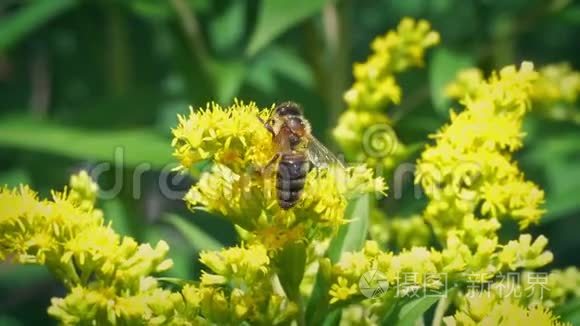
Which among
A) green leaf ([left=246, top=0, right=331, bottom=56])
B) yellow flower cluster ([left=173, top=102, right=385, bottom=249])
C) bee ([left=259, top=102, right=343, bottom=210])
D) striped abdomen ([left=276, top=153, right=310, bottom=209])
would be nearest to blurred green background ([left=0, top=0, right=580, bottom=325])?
green leaf ([left=246, top=0, right=331, bottom=56])

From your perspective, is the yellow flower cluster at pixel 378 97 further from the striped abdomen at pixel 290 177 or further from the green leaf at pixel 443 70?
the green leaf at pixel 443 70

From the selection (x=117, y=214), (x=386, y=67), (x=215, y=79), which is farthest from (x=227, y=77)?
(x=386, y=67)

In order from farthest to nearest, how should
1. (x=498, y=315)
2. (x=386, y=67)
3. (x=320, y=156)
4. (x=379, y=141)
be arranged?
(x=386, y=67) → (x=379, y=141) → (x=320, y=156) → (x=498, y=315)

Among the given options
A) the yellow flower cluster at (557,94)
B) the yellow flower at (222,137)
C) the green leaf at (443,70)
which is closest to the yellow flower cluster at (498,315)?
the yellow flower at (222,137)

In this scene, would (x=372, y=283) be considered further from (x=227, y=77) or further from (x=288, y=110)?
(x=227, y=77)

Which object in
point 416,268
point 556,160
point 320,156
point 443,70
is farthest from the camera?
point 556,160

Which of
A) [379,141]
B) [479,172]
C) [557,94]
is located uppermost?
[557,94]

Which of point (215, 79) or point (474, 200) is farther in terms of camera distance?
point (215, 79)
